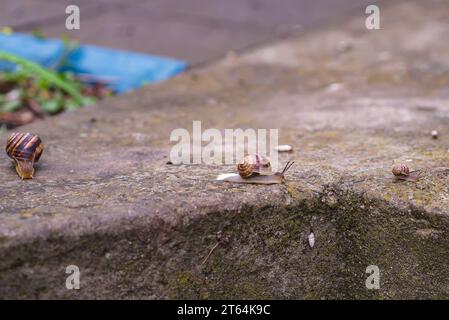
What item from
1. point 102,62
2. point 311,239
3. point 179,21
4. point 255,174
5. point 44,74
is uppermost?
point 179,21

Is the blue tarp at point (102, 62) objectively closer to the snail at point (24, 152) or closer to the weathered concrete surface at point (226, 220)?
the weathered concrete surface at point (226, 220)

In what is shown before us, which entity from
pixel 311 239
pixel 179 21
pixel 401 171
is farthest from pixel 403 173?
pixel 179 21

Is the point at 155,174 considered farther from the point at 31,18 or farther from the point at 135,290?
the point at 31,18

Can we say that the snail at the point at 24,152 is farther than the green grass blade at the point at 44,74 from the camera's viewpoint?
No

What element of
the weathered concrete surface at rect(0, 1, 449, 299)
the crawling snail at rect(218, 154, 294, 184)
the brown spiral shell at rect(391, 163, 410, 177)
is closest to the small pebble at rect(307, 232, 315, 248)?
the weathered concrete surface at rect(0, 1, 449, 299)

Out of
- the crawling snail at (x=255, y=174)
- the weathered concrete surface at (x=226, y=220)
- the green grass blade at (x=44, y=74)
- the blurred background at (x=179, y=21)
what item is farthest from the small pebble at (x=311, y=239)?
the blurred background at (x=179, y=21)

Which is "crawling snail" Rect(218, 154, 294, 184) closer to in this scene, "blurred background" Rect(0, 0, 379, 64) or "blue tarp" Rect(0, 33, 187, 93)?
"blue tarp" Rect(0, 33, 187, 93)

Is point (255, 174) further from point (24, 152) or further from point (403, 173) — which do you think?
point (24, 152)
